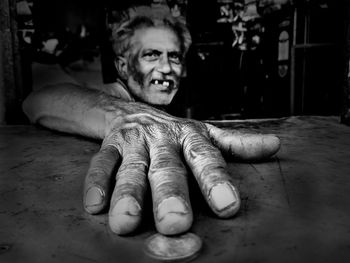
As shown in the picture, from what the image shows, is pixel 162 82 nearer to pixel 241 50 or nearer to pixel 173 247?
pixel 241 50

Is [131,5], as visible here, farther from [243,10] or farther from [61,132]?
[61,132]

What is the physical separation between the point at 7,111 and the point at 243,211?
156cm

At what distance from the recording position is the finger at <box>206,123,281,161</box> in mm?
976

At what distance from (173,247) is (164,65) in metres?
1.48

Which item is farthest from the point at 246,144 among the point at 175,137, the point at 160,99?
the point at 160,99

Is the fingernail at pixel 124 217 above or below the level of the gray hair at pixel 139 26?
below

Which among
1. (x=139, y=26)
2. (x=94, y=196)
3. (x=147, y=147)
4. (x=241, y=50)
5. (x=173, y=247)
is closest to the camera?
(x=173, y=247)

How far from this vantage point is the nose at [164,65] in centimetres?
192

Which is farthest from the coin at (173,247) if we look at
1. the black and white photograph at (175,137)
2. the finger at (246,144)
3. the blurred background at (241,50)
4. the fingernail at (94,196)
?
the blurred background at (241,50)

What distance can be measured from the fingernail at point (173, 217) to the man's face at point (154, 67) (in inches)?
54.8

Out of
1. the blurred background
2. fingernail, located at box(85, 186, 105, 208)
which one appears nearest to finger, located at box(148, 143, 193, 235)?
fingernail, located at box(85, 186, 105, 208)

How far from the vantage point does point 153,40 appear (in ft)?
6.44

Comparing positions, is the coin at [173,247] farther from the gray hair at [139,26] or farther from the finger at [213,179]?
the gray hair at [139,26]

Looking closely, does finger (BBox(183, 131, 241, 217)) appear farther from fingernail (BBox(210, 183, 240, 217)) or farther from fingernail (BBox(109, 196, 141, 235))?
fingernail (BBox(109, 196, 141, 235))
